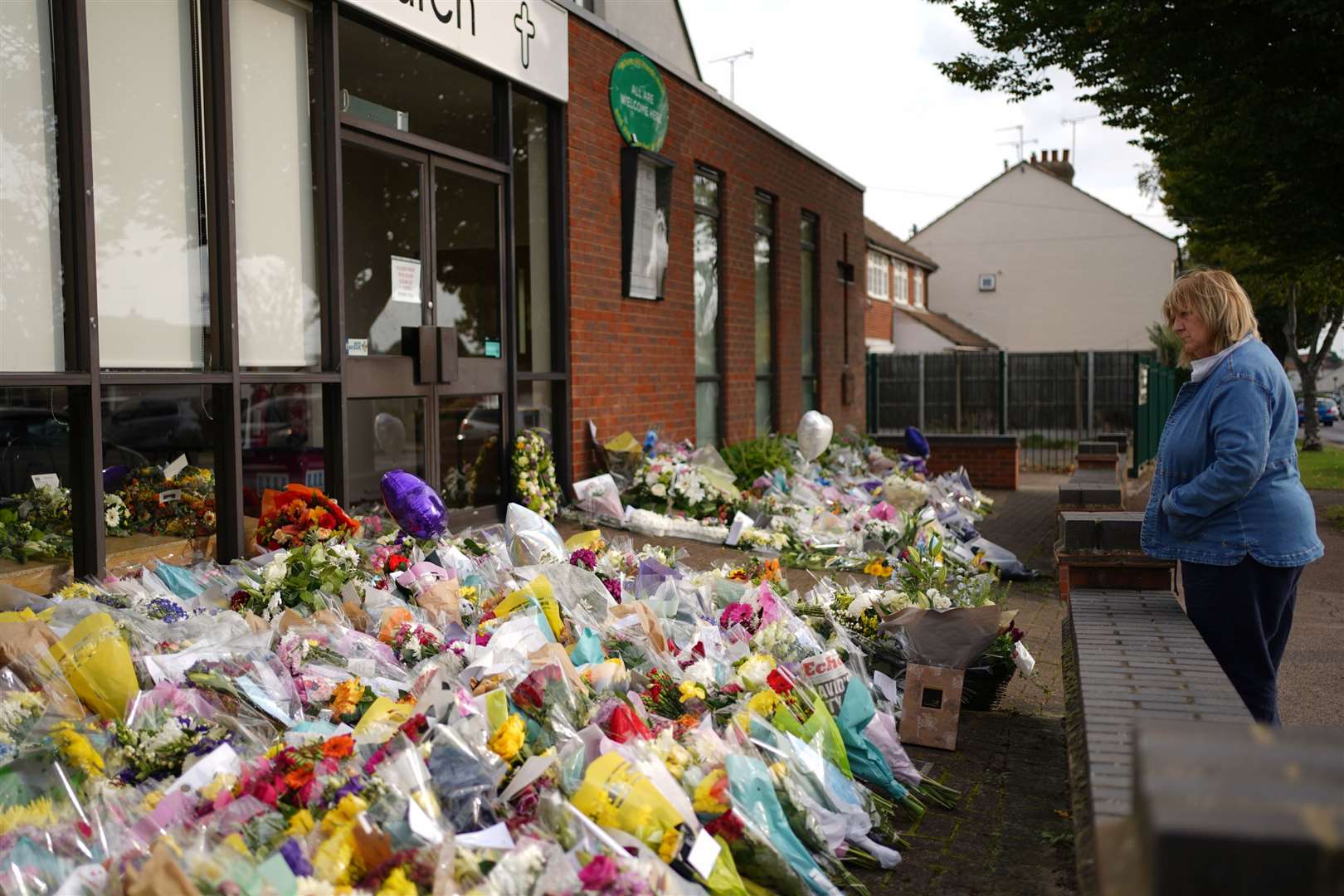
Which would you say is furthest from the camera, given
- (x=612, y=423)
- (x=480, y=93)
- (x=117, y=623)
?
(x=612, y=423)

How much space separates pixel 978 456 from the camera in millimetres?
15383

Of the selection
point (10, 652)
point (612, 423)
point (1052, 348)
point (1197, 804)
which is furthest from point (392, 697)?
point (1052, 348)

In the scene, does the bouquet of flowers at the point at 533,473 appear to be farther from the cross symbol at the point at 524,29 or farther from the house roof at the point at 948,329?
the house roof at the point at 948,329

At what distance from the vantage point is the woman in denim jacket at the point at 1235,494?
3508 mm

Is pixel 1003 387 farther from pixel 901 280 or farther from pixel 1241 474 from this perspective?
pixel 1241 474

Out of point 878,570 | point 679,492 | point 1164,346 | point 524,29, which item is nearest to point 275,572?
point 878,570

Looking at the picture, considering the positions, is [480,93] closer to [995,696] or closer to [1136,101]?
[995,696]

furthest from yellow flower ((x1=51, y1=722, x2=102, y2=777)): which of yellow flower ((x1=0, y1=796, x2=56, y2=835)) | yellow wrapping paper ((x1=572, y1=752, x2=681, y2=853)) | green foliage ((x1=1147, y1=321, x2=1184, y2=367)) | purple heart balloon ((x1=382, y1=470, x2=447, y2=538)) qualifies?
green foliage ((x1=1147, y1=321, x2=1184, y2=367))

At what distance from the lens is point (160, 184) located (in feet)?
16.6

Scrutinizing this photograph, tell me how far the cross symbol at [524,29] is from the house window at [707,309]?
3.56 metres

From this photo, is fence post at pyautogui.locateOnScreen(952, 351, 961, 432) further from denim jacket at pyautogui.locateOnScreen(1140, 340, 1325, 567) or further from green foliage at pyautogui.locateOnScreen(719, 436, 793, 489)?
denim jacket at pyautogui.locateOnScreen(1140, 340, 1325, 567)

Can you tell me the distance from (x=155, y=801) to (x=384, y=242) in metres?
4.99

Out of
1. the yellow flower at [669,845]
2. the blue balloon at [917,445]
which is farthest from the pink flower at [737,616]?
the blue balloon at [917,445]

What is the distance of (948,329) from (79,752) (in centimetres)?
3597
